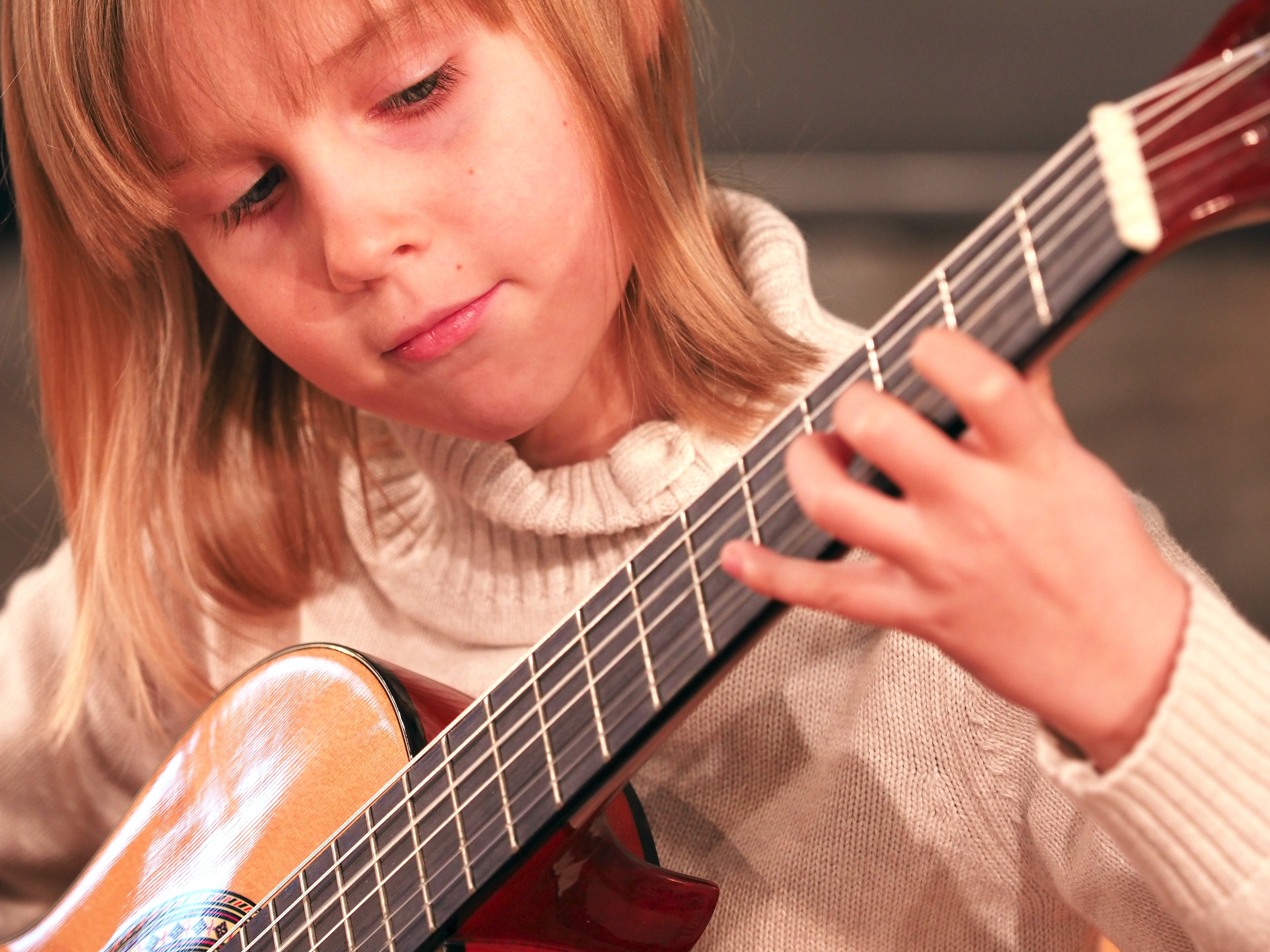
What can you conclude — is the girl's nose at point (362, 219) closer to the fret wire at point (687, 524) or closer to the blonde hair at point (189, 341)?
the blonde hair at point (189, 341)

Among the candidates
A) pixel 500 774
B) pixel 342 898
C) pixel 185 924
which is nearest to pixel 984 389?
pixel 500 774

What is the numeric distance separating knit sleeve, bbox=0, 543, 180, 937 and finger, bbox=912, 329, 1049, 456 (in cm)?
69

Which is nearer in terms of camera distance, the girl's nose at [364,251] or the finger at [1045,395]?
the finger at [1045,395]

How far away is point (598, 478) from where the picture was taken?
2.08 feet

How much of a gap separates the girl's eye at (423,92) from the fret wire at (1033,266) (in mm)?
272

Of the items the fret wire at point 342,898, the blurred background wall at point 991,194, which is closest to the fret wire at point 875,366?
the fret wire at point 342,898

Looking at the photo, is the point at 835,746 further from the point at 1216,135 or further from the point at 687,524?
the point at 1216,135

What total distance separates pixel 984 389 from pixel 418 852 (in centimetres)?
30

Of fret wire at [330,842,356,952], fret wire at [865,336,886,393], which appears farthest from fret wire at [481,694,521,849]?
fret wire at [865,336,886,393]

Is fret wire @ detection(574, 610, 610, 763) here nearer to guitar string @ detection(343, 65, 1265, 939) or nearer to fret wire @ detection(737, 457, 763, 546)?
fret wire @ detection(737, 457, 763, 546)

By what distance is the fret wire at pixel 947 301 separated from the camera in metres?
0.34

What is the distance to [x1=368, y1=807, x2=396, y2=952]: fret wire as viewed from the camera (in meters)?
0.48

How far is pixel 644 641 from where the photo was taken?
0.41 metres

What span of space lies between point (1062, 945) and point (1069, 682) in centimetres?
30
